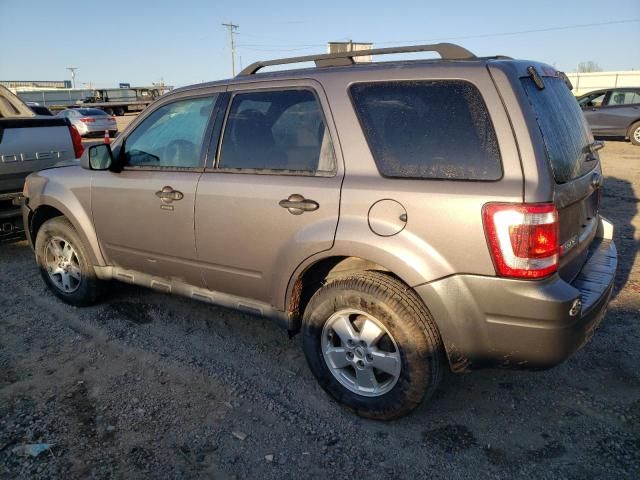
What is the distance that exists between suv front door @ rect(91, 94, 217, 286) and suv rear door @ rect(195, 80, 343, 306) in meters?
0.16

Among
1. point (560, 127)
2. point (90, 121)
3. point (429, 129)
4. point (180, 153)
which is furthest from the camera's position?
point (90, 121)

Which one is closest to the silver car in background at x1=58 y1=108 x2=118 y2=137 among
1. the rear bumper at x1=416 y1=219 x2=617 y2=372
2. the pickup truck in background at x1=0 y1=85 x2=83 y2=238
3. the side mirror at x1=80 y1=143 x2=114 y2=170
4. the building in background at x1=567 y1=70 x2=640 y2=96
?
the pickup truck in background at x1=0 y1=85 x2=83 y2=238

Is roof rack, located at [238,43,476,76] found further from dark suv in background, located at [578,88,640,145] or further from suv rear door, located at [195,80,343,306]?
dark suv in background, located at [578,88,640,145]

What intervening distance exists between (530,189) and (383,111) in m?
0.86

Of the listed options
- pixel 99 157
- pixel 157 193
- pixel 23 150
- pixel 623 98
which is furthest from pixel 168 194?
pixel 623 98

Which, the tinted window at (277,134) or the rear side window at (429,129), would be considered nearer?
the rear side window at (429,129)

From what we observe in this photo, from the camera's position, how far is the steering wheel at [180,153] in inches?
132

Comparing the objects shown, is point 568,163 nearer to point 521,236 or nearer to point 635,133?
point 521,236

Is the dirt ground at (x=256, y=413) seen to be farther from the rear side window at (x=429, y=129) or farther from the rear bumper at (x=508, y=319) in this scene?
the rear side window at (x=429, y=129)

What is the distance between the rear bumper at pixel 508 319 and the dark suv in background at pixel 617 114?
14.7m

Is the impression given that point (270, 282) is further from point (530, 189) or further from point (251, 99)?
point (530, 189)

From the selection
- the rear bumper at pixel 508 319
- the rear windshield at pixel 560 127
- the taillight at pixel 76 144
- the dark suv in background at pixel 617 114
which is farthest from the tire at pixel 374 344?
the dark suv in background at pixel 617 114

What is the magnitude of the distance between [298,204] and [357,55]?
1001 mm

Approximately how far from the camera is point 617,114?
1476cm
